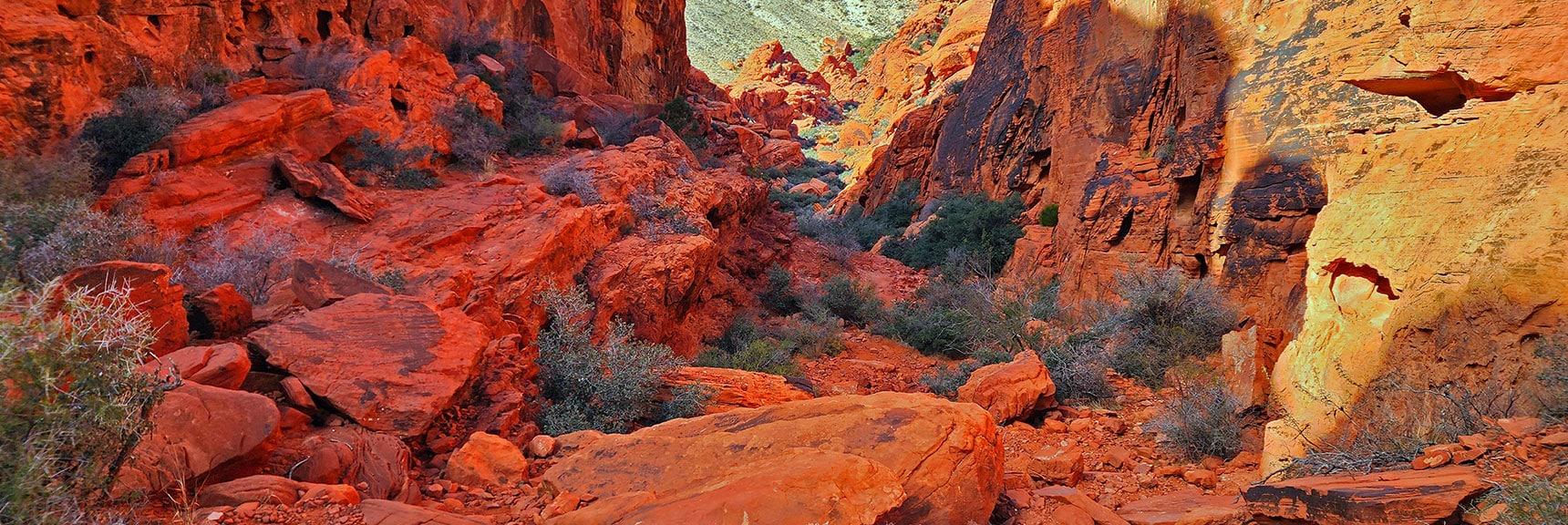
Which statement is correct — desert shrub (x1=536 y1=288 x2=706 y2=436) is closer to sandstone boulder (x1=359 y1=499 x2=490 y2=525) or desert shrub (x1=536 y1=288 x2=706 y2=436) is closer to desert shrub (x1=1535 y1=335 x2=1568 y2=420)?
sandstone boulder (x1=359 y1=499 x2=490 y2=525)

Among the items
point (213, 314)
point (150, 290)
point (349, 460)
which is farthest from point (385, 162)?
point (349, 460)

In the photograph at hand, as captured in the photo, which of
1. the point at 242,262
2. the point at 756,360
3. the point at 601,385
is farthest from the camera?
the point at 756,360

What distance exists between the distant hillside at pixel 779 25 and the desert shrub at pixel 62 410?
54.1 meters

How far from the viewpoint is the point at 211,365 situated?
328 centimetres

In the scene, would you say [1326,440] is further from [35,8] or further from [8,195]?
[35,8]

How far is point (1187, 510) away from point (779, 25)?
231 ft

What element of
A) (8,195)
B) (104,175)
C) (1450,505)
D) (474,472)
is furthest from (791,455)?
(104,175)

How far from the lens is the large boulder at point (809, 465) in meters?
2.82

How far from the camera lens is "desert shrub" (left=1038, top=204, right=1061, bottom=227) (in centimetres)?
1465

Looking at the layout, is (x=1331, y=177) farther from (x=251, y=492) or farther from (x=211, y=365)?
(x=211, y=365)

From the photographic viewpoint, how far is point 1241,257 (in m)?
8.27

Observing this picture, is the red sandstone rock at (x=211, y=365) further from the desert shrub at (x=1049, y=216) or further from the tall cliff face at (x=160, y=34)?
the desert shrub at (x=1049, y=216)

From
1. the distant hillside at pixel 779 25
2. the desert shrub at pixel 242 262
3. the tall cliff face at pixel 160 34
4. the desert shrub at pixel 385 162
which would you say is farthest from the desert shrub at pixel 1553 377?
the distant hillside at pixel 779 25

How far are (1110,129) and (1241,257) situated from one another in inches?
209
